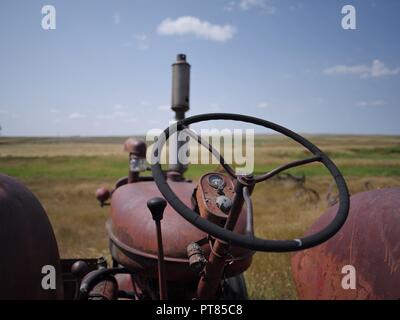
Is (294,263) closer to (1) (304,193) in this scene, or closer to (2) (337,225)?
(2) (337,225)

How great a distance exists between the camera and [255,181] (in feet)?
4.08

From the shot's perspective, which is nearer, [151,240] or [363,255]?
[363,255]

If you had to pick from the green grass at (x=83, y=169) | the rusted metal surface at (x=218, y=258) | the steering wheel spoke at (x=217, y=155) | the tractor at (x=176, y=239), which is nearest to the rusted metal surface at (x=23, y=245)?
the tractor at (x=176, y=239)

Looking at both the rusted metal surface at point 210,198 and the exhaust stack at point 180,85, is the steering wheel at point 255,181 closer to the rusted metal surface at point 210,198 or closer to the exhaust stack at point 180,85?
the rusted metal surface at point 210,198

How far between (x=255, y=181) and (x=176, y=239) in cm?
73

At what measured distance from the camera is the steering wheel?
1.08 m

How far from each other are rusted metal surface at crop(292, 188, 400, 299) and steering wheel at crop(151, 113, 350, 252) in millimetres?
553

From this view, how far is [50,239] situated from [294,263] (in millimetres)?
1517

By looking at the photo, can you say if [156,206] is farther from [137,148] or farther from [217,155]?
[137,148]

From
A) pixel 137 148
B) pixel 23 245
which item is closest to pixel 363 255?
pixel 23 245

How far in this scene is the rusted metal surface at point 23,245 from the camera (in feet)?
4.58

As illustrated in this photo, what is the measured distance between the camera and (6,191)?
1575mm

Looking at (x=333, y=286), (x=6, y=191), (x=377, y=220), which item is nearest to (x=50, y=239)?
(x=6, y=191)
